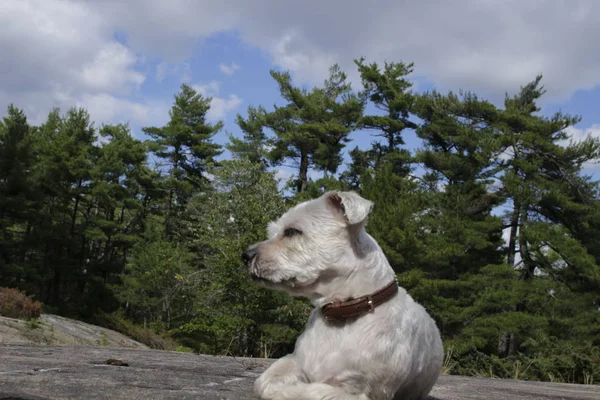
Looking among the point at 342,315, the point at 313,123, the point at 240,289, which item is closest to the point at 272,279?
the point at 342,315

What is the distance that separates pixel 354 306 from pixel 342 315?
0.29 feet

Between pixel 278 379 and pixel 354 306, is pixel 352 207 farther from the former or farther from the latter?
pixel 278 379

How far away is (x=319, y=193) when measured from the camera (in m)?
36.7

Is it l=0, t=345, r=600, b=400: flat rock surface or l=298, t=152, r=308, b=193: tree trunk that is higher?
l=298, t=152, r=308, b=193: tree trunk

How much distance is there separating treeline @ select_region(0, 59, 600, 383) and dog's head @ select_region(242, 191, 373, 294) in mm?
11464

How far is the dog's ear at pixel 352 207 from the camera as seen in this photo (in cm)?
354

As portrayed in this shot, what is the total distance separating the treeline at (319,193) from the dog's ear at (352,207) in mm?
11473

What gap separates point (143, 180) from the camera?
5456cm

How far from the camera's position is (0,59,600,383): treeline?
2673cm

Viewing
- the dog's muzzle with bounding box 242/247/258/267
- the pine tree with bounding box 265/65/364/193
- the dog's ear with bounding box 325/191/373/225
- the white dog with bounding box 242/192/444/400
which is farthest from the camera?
the pine tree with bounding box 265/65/364/193

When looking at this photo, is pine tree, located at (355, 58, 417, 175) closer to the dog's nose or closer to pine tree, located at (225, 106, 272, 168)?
pine tree, located at (225, 106, 272, 168)

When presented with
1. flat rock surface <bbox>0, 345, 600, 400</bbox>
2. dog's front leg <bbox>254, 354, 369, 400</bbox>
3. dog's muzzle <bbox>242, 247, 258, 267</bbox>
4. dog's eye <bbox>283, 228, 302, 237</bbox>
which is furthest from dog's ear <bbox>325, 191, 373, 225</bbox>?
flat rock surface <bbox>0, 345, 600, 400</bbox>

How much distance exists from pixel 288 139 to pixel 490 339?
21.9 m

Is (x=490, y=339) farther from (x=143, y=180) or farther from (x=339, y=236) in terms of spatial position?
(x=143, y=180)
